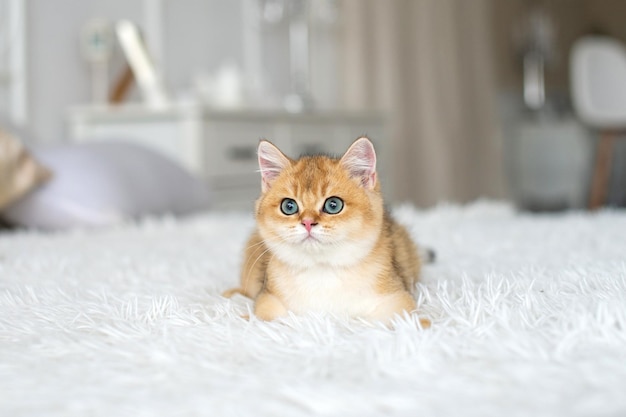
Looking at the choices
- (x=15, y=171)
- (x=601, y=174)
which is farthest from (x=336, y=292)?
(x=601, y=174)

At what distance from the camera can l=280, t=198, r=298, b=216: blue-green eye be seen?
0.89 metres

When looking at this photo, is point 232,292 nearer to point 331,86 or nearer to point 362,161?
point 362,161

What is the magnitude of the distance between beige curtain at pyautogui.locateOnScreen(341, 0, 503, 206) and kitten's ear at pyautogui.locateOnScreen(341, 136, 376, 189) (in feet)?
11.5

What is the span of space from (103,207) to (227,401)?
1.48 meters

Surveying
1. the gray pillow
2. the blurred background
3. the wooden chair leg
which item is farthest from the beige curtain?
the gray pillow

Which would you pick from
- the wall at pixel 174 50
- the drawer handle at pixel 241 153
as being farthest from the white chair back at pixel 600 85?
the drawer handle at pixel 241 153

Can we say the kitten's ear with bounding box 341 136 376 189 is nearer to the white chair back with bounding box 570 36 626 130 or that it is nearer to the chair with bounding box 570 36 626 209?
the chair with bounding box 570 36 626 209

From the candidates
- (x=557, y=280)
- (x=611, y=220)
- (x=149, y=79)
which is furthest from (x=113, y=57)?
(x=557, y=280)

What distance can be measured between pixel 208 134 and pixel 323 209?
6.78ft

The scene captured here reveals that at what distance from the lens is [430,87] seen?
5.06m

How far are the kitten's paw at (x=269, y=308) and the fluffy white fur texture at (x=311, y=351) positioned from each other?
0.03m

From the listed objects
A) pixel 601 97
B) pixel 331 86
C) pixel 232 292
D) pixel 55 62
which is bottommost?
pixel 232 292

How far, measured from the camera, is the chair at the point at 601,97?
14.9 feet

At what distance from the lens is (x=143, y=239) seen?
1.78m
